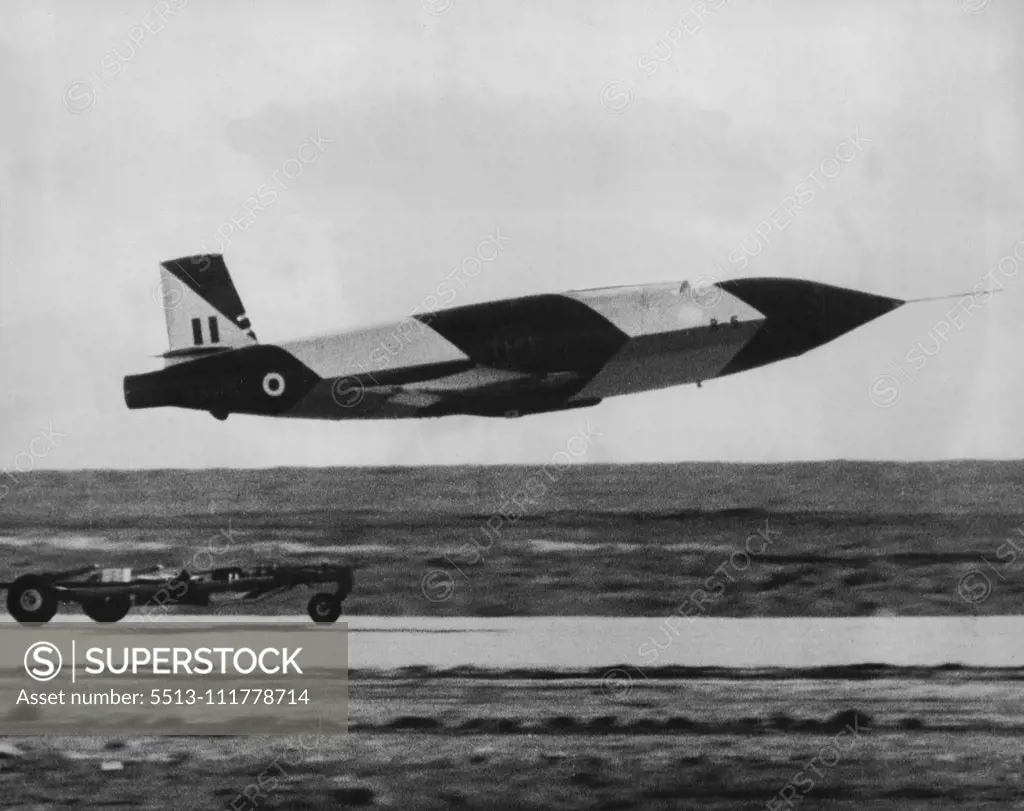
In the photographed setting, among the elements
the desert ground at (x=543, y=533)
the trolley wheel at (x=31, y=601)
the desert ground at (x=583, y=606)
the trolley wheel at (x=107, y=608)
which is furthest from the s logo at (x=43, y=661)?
the desert ground at (x=543, y=533)

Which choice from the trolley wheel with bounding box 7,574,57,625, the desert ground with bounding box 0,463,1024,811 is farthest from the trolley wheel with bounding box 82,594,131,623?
the desert ground with bounding box 0,463,1024,811

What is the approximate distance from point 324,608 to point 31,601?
229 cm

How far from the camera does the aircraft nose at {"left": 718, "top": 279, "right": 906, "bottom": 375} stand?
11.5 meters

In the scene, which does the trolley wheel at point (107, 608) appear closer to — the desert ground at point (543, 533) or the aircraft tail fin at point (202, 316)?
the desert ground at point (543, 533)

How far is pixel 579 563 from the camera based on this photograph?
11992mm

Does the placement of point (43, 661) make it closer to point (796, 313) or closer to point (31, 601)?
point (31, 601)

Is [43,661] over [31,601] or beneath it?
beneath

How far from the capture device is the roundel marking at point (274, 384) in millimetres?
11227

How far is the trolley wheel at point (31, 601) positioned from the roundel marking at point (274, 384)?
2.31 metres

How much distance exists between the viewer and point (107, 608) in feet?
36.2

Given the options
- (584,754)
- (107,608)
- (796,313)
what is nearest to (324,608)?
(107,608)

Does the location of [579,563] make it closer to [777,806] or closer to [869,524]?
[869,524]

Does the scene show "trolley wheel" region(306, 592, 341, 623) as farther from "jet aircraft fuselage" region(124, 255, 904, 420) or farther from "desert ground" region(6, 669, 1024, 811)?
"jet aircraft fuselage" region(124, 255, 904, 420)

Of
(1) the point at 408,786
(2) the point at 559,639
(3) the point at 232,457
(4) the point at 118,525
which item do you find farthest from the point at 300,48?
(1) the point at 408,786
